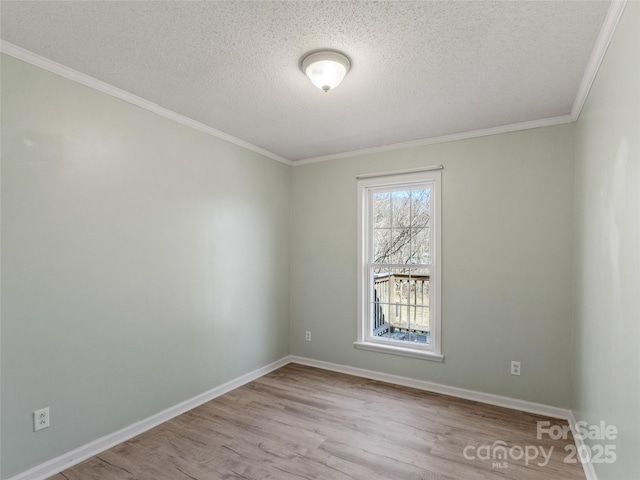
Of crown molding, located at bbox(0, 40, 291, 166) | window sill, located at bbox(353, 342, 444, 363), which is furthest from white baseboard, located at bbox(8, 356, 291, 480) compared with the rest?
crown molding, located at bbox(0, 40, 291, 166)

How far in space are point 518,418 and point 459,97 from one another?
2.64m

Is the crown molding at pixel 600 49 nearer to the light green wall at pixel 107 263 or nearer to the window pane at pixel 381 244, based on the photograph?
the window pane at pixel 381 244

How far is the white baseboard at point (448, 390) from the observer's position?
2.90m

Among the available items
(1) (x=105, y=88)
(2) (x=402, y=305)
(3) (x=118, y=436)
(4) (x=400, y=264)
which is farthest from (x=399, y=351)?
(1) (x=105, y=88)

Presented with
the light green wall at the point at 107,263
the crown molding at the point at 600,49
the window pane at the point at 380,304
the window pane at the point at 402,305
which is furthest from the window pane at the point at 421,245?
the light green wall at the point at 107,263

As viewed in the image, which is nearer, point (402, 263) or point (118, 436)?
point (118, 436)

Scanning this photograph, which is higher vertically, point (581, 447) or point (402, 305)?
point (402, 305)

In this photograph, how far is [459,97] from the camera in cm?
256

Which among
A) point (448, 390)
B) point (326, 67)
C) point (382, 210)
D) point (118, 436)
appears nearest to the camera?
point (326, 67)

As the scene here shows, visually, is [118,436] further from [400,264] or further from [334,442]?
[400,264]

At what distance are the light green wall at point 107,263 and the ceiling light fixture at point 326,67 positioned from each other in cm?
147

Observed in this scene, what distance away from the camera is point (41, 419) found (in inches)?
81.7

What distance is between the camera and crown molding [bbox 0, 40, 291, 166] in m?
1.98

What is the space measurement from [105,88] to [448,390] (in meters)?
3.86
